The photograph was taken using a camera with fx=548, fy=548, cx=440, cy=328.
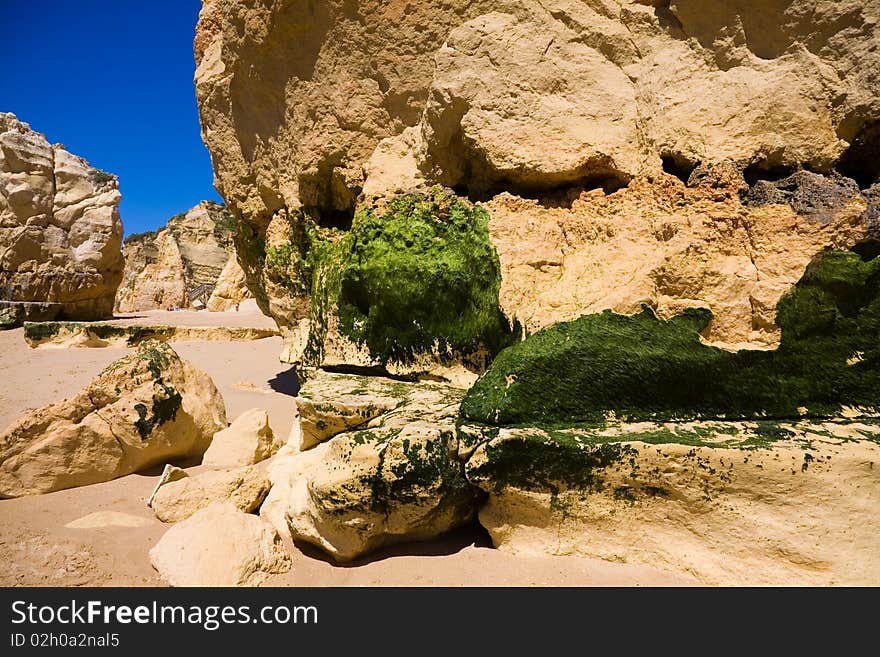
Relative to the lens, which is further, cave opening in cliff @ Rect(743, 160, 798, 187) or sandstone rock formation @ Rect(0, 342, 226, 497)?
sandstone rock formation @ Rect(0, 342, 226, 497)

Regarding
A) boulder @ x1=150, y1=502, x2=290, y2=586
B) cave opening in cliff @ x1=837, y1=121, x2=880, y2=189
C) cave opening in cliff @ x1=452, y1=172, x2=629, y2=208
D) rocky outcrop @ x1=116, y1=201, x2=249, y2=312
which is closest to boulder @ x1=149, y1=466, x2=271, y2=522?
boulder @ x1=150, y1=502, x2=290, y2=586

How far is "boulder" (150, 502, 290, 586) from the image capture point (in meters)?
2.28

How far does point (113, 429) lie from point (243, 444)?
778 mm

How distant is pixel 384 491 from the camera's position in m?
2.43

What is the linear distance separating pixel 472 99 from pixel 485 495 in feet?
7.99

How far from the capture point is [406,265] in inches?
140

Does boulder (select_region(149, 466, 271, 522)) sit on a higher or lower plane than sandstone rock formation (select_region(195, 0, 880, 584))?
lower

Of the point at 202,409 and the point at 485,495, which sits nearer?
the point at 485,495

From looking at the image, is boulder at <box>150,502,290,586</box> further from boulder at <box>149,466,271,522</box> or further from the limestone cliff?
the limestone cliff

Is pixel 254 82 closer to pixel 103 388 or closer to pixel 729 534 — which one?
pixel 103 388

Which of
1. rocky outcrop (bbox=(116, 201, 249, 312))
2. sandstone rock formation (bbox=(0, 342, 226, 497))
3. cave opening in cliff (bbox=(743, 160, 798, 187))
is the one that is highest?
rocky outcrop (bbox=(116, 201, 249, 312))

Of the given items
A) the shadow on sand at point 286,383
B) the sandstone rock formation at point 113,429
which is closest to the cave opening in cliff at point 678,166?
the sandstone rock formation at point 113,429

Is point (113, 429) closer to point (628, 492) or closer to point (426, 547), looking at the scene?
point (426, 547)

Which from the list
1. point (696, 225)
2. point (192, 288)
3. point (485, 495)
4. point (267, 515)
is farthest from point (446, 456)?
point (192, 288)
